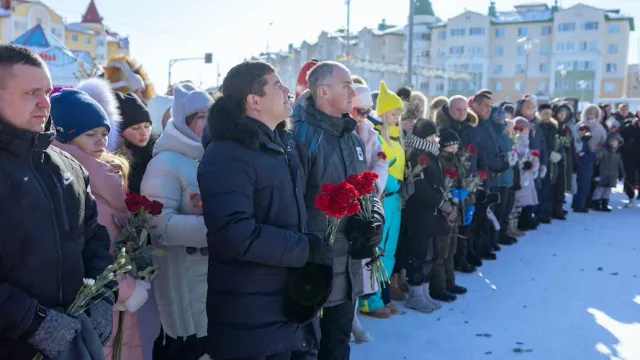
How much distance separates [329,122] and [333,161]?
0.26 m

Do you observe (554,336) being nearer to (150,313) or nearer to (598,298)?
(598,298)

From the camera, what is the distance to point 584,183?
10656mm

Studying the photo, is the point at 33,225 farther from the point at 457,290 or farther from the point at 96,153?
the point at 457,290

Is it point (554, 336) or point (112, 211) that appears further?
point (554, 336)

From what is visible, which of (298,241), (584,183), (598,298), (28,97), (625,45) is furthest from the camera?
(625,45)

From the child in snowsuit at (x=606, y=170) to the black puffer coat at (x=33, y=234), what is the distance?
35.4 ft

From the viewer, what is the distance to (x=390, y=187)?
4973 mm

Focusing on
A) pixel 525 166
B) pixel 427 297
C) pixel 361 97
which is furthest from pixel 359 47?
pixel 361 97

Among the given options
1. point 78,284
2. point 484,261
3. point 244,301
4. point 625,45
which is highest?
point 625,45

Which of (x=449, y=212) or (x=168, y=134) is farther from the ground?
(x=168, y=134)

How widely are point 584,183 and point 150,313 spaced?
9669 mm

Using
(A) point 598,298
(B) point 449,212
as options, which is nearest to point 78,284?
(B) point 449,212

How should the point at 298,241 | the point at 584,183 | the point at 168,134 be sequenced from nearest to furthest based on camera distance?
the point at 298,241, the point at 168,134, the point at 584,183

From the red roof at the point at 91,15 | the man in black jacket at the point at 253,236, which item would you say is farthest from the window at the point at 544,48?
the man in black jacket at the point at 253,236
